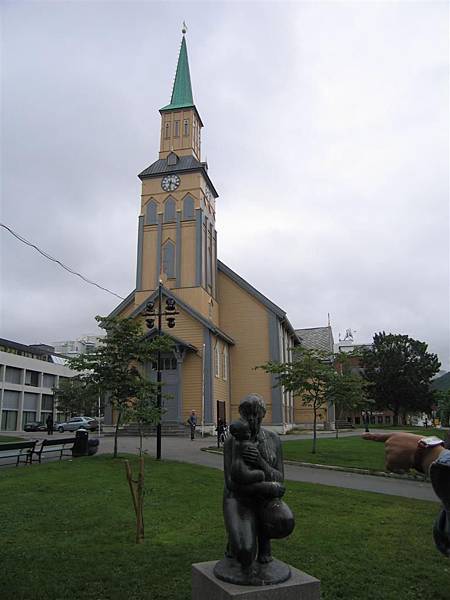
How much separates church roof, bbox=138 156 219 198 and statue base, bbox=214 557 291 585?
122 feet

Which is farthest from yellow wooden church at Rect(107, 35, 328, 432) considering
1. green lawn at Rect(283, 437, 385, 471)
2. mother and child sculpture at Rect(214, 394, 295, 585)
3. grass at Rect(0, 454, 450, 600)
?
mother and child sculpture at Rect(214, 394, 295, 585)

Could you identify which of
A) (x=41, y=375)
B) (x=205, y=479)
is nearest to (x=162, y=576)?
(x=205, y=479)

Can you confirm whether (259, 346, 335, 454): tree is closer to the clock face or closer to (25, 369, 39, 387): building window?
the clock face

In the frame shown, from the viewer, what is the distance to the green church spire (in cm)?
4338

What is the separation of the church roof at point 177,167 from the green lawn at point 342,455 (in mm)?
24054

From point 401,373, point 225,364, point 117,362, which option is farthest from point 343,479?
point 401,373

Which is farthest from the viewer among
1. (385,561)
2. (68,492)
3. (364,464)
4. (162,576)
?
(364,464)

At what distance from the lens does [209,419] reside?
1259 inches

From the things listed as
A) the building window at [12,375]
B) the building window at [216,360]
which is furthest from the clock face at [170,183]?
the building window at [12,375]

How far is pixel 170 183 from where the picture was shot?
131ft

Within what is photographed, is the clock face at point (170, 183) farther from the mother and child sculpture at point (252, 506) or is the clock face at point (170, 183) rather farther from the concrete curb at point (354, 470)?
the mother and child sculpture at point (252, 506)

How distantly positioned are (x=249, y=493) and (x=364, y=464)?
46.1 feet

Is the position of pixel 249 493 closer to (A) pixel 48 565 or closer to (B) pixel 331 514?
(A) pixel 48 565

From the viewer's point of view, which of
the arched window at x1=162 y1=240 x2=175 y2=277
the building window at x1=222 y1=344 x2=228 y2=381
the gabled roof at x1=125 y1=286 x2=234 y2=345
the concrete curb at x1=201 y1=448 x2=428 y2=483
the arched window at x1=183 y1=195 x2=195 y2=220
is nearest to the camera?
the concrete curb at x1=201 y1=448 x2=428 y2=483
